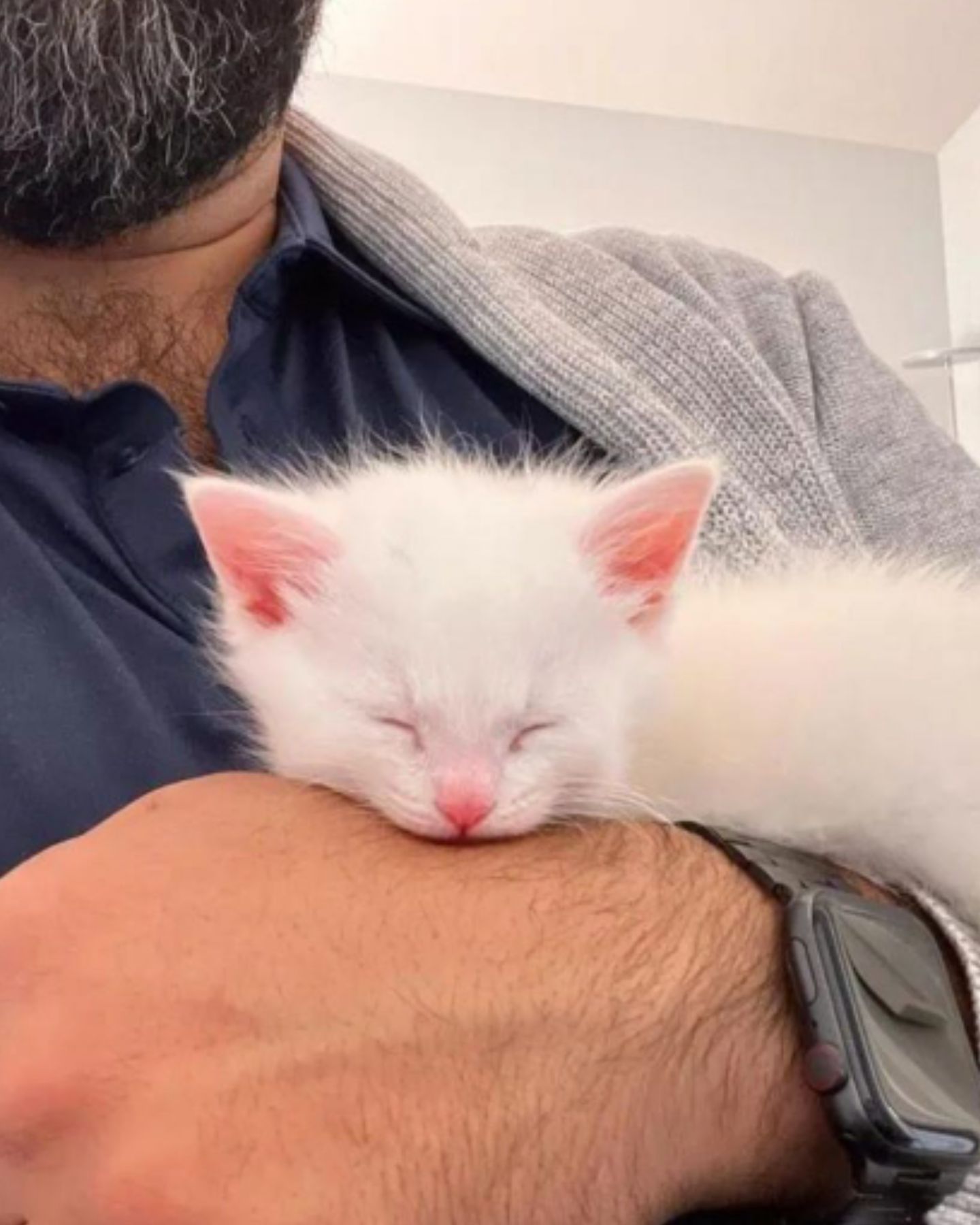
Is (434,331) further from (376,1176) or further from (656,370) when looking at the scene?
(376,1176)

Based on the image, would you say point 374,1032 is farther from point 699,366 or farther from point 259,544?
point 699,366

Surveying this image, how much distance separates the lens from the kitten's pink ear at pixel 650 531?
0.85 metres

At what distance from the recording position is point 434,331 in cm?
121

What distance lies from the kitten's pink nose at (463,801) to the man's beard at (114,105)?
576 mm

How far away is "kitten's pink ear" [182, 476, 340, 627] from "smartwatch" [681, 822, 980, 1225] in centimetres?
28

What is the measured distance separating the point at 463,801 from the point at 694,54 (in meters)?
2.37

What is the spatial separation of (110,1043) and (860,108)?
2757mm

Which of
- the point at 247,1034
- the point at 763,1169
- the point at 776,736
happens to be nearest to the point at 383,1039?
the point at 247,1034

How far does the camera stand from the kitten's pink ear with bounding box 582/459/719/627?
0.85 meters

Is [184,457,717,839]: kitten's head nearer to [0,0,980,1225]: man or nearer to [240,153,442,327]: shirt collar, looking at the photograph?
[0,0,980,1225]: man

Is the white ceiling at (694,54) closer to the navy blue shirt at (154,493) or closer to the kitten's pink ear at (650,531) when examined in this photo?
the navy blue shirt at (154,493)

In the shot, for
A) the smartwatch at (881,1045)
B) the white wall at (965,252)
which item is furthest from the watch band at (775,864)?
the white wall at (965,252)

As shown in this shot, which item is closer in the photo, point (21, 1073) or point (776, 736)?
point (21, 1073)

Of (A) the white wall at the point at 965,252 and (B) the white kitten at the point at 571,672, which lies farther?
(A) the white wall at the point at 965,252
